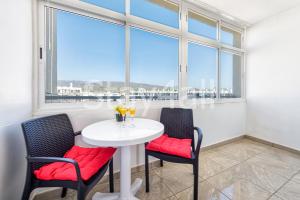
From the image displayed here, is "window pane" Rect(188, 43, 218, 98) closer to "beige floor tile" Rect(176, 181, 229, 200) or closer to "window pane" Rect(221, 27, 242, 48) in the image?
"window pane" Rect(221, 27, 242, 48)

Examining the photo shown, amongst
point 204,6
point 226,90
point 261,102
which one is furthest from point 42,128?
point 261,102

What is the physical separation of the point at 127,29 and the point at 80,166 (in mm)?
1726

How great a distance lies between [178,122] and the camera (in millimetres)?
1901

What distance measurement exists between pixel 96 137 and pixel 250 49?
3.85 m

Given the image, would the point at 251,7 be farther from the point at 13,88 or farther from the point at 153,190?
the point at 13,88

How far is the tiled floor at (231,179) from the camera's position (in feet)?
5.02

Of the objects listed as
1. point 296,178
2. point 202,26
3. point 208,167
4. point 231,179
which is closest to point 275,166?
point 296,178

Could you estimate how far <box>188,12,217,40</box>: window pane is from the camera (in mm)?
2535

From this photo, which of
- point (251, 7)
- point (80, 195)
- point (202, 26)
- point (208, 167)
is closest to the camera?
point (80, 195)

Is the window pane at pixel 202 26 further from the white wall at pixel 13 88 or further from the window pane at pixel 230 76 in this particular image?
the white wall at pixel 13 88

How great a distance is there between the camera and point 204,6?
2504mm

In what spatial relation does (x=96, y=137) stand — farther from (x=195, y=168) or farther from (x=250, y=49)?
(x=250, y=49)

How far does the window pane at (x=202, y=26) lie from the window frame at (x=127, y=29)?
0.07m

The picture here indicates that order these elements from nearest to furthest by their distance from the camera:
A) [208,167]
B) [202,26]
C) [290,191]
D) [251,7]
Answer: [290,191]
[208,167]
[251,7]
[202,26]
